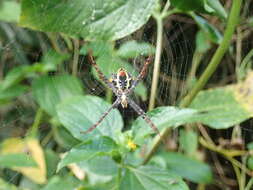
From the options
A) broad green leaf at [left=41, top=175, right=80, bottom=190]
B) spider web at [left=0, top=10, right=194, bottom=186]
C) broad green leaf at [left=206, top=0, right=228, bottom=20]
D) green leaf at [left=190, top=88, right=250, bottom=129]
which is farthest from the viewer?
spider web at [left=0, top=10, right=194, bottom=186]

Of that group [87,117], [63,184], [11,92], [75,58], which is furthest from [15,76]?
[87,117]

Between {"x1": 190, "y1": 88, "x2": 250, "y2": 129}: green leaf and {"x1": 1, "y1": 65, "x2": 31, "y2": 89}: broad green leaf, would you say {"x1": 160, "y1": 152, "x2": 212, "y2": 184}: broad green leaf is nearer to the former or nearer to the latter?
{"x1": 190, "y1": 88, "x2": 250, "y2": 129}: green leaf

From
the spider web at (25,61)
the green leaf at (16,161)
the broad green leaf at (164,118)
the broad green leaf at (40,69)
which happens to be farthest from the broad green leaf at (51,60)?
the broad green leaf at (164,118)

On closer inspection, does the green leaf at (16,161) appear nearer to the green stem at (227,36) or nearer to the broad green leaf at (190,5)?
the green stem at (227,36)

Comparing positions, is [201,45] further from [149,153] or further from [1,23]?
[1,23]

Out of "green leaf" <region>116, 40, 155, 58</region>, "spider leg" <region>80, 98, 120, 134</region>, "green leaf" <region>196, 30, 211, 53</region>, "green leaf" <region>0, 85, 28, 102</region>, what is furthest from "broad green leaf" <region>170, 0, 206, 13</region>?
"green leaf" <region>0, 85, 28, 102</region>

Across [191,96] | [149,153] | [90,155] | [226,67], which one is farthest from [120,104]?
[226,67]
